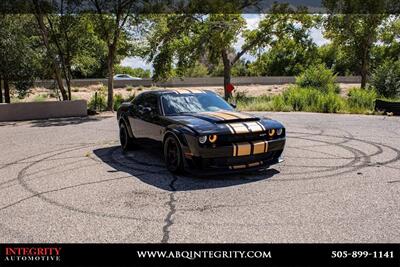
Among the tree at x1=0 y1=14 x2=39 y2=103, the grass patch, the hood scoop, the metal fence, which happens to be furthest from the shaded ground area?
the metal fence

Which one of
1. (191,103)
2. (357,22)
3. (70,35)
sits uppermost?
(357,22)

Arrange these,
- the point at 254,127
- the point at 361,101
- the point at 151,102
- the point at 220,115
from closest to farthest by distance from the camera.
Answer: the point at 254,127 < the point at 220,115 < the point at 151,102 < the point at 361,101

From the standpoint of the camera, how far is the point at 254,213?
489 centimetres

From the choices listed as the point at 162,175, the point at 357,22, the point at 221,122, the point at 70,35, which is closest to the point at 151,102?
the point at 162,175

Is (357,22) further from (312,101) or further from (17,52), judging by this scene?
(17,52)

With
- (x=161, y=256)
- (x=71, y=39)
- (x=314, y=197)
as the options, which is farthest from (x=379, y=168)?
(x=71, y=39)

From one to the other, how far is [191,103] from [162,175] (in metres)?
1.64

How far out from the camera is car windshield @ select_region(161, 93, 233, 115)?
7585 millimetres

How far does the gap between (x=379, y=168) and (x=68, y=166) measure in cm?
539

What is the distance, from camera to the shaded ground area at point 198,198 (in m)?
4.34

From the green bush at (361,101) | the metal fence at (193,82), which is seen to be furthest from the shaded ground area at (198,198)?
the metal fence at (193,82)

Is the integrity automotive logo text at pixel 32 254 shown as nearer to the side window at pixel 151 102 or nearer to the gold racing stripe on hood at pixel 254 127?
the gold racing stripe on hood at pixel 254 127

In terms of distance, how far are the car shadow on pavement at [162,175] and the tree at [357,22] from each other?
25676 millimetres

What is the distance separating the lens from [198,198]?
18.1 feet
